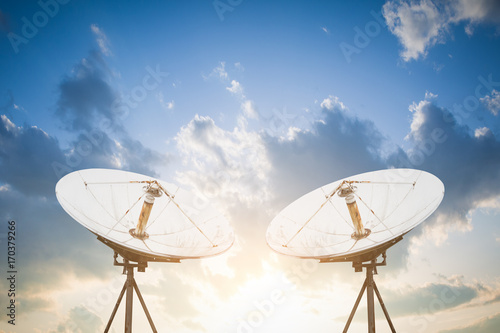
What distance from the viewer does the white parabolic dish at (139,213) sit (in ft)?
61.4

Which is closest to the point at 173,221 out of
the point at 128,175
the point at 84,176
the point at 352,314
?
the point at 128,175

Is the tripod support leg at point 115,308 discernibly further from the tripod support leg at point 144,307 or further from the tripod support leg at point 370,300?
the tripod support leg at point 370,300

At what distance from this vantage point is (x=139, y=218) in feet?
66.7

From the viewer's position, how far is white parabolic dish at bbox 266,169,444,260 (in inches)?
Result: 755

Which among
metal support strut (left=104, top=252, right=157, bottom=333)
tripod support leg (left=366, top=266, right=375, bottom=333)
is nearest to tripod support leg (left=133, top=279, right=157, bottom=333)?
metal support strut (left=104, top=252, right=157, bottom=333)

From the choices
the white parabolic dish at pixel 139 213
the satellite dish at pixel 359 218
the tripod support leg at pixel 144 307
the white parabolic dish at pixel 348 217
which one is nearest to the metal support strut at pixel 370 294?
the satellite dish at pixel 359 218

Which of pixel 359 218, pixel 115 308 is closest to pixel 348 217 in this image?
pixel 359 218

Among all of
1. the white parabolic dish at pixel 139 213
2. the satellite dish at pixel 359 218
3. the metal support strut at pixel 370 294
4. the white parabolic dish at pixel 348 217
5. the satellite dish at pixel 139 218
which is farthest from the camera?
the metal support strut at pixel 370 294

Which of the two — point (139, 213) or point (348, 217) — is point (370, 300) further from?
point (139, 213)

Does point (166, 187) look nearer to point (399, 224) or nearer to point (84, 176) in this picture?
point (84, 176)

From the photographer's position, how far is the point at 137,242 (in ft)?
64.8

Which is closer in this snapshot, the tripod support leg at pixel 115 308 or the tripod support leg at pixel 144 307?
the tripod support leg at pixel 115 308

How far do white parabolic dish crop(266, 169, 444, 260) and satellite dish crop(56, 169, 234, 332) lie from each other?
13.6 feet

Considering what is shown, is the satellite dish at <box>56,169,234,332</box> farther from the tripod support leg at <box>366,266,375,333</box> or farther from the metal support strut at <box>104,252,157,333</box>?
the tripod support leg at <box>366,266,375,333</box>
